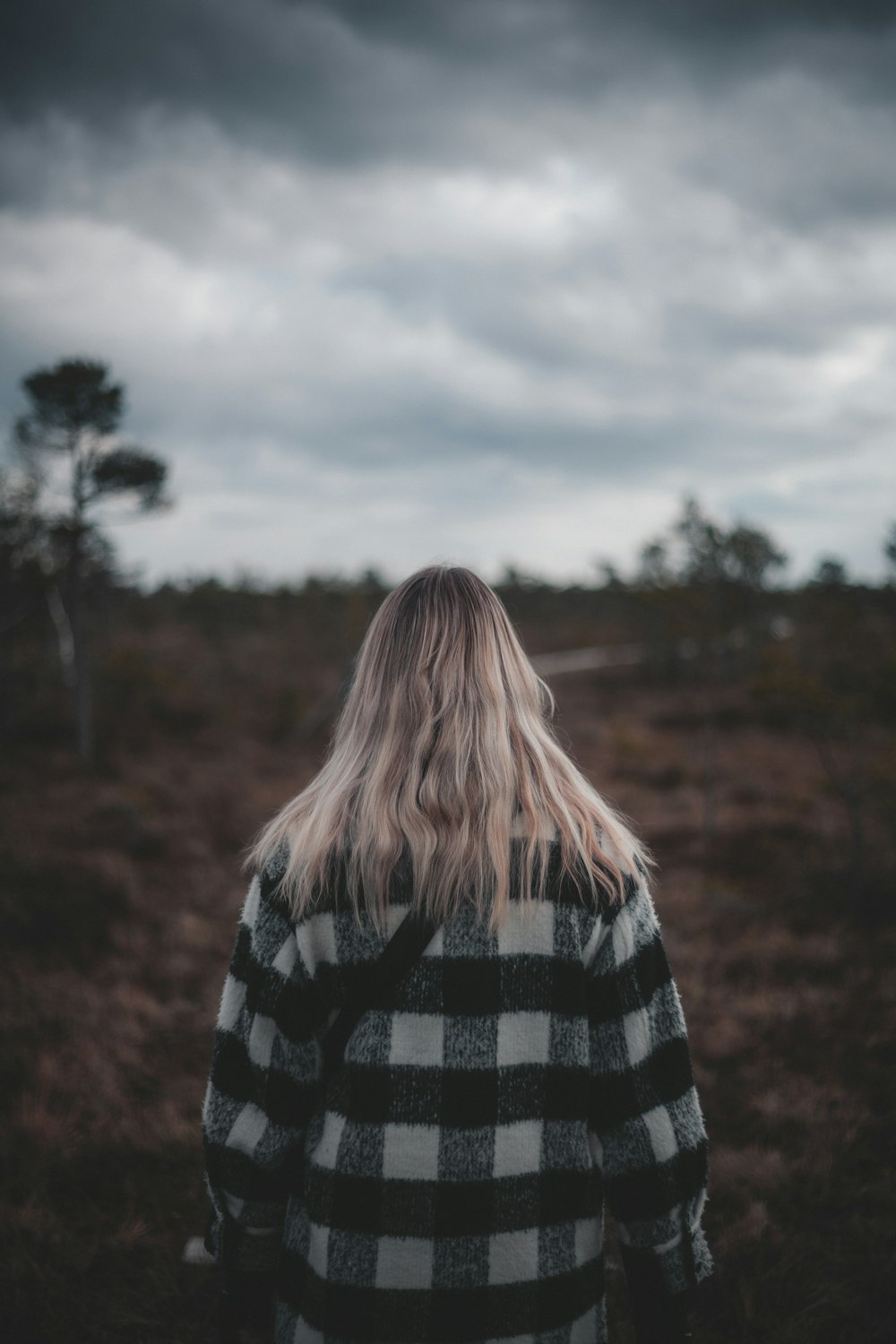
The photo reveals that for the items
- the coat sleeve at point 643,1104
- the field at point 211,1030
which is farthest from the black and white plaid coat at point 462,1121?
the field at point 211,1030

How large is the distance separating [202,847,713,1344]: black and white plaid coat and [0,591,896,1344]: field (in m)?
1.84

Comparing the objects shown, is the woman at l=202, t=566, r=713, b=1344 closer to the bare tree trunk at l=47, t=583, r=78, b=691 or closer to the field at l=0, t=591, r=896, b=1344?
the field at l=0, t=591, r=896, b=1344

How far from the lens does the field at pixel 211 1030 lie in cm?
285

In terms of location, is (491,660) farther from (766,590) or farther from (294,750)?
(294,750)

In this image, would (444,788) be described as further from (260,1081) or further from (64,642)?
(64,642)

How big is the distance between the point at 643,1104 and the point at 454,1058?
1.37 feet

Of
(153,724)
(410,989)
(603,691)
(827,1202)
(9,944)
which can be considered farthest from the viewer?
(603,691)

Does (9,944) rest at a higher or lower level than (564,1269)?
lower

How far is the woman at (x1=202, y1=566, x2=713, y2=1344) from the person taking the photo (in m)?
1.29

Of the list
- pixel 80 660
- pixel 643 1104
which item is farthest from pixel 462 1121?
pixel 80 660

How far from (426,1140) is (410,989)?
0.30 m

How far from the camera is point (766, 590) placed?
1256 cm

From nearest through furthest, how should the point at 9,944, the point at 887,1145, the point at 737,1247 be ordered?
the point at 737,1247 → the point at 887,1145 → the point at 9,944

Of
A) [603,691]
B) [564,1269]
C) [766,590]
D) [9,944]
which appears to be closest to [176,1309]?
[564,1269]
